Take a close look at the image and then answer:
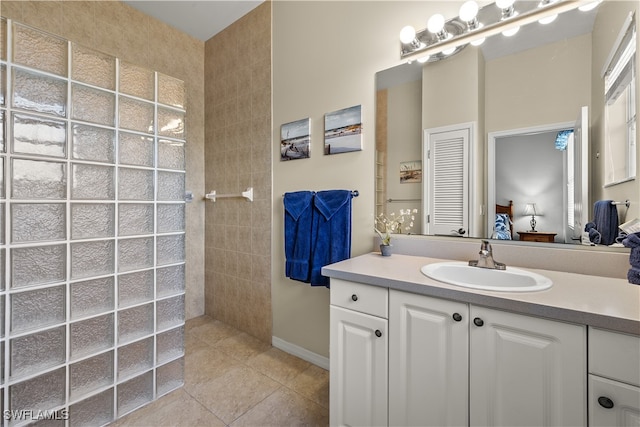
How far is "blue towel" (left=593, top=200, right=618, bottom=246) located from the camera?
1.06 metres

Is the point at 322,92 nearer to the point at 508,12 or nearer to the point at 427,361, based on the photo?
the point at 508,12

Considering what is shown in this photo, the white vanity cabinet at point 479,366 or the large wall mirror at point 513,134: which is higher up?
the large wall mirror at point 513,134

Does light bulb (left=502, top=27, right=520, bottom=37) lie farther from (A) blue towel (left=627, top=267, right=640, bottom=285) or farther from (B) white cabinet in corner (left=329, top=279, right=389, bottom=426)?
(B) white cabinet in corner (left=329, top=279, right=389, bottom=426)

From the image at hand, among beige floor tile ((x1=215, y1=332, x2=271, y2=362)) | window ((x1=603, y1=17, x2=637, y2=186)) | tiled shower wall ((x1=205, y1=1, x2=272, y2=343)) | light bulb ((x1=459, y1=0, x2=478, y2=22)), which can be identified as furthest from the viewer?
tiled shower wall ((x1=205, y1=1, x2=272, y2=343))

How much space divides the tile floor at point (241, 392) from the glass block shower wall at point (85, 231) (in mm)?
142

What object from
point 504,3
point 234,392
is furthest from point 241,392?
point 504,3

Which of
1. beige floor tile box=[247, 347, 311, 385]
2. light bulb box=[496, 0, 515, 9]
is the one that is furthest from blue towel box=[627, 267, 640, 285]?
beige floor tile box=[247, 347, 311, 385]

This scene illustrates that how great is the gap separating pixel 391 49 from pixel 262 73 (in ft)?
3.62

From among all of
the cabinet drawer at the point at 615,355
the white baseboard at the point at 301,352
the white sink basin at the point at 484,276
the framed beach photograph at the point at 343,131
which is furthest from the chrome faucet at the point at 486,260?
the white baseboard at the point at 301,352

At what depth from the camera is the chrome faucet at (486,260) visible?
120 cm

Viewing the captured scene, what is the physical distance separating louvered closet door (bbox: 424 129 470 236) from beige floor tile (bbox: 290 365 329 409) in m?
1.12

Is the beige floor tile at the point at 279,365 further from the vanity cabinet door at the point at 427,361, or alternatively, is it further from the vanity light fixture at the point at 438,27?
the vanity light fixture at the point at 438,27

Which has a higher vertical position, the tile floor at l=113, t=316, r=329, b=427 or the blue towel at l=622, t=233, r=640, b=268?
the blue towel at l=622, t=233, r=640, b=268

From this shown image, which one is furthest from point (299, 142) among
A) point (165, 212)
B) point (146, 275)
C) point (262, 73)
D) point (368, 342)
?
point (368, 342)
